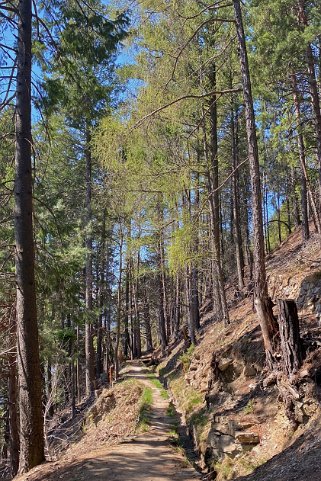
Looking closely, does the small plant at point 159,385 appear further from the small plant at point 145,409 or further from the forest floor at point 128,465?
the forest floor at point 128,465

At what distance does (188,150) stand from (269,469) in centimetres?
1122

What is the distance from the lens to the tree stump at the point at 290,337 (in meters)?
6.04

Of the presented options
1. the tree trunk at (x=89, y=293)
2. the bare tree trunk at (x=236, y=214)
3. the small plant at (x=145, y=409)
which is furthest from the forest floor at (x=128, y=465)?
the bare tree trunk at (x=236, y=214)

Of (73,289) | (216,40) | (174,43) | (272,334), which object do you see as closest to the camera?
(272,334)

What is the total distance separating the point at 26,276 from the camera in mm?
6625

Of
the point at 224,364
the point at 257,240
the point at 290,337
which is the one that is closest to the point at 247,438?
the point at 290,337

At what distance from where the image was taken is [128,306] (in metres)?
27.9

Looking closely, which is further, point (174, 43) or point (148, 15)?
point (174, 43)

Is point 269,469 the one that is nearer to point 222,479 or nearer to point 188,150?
point 222,479

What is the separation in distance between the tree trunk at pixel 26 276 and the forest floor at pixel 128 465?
50 cm

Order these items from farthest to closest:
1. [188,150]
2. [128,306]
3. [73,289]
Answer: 1. [128,306]
2. [188,150]
3. [73,289]

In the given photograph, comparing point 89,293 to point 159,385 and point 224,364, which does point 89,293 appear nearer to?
point 159,385

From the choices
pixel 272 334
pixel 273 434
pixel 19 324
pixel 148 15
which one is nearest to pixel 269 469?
pixel 273 434

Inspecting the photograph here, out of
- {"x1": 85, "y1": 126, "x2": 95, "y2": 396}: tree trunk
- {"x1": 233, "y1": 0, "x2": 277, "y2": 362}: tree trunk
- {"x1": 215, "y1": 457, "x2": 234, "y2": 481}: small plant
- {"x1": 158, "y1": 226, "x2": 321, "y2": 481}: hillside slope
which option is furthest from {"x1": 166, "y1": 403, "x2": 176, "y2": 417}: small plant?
{"x1": 85, "y1": 126, "x2": 95, "y2": 396}: tree trunk
